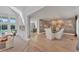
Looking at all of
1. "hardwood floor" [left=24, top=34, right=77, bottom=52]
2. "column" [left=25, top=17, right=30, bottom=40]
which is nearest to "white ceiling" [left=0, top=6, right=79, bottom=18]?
"column" [left=25, top=17, right=30, bottom=40]

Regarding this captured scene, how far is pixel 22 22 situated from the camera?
1743 millimetres

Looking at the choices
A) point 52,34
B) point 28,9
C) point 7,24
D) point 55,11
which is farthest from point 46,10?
point 7,24

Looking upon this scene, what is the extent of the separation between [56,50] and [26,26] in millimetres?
652

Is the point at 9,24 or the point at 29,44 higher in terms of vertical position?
the point at 9,24

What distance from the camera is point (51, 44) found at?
1729 millimetres

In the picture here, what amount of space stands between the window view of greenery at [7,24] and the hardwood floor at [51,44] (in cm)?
39

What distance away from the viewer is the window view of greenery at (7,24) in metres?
1.70

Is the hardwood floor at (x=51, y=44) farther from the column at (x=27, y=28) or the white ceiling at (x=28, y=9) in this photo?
the white ceiling at (x=28, y=9)

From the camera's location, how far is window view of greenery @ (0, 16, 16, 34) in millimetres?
1703

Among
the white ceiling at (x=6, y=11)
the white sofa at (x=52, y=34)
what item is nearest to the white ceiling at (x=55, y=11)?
the white sofa at (x=52, y=34)
